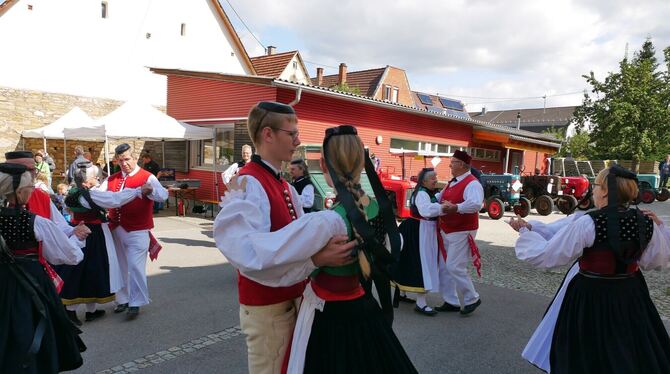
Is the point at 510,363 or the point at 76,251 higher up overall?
the point at 76,251

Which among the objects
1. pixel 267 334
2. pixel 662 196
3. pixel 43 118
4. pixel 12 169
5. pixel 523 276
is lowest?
pixel 523 276

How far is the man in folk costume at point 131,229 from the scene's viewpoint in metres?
4.72

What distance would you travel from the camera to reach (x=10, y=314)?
2.76m

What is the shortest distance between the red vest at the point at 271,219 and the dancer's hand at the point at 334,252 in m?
0.33

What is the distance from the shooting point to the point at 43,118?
50.4 ft

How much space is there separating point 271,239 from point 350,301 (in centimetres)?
50

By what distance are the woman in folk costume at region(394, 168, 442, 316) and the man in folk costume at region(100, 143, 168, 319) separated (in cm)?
272

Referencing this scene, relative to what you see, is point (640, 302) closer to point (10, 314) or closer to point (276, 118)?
point (276, 118)

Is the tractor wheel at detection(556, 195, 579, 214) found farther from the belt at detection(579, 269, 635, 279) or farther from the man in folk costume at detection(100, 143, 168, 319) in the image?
the man in folk costume at detection(100, 143, 168, 319)

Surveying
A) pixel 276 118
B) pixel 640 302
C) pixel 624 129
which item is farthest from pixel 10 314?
pixel 624 129

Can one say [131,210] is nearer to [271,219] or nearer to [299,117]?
[271,219]

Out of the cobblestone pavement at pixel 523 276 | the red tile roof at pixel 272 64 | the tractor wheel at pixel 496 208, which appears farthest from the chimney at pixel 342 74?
the cobblestone pavement at pixel 523 276

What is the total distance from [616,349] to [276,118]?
2518 mm

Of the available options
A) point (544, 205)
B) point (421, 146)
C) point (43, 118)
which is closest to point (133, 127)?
point (43, 118)
